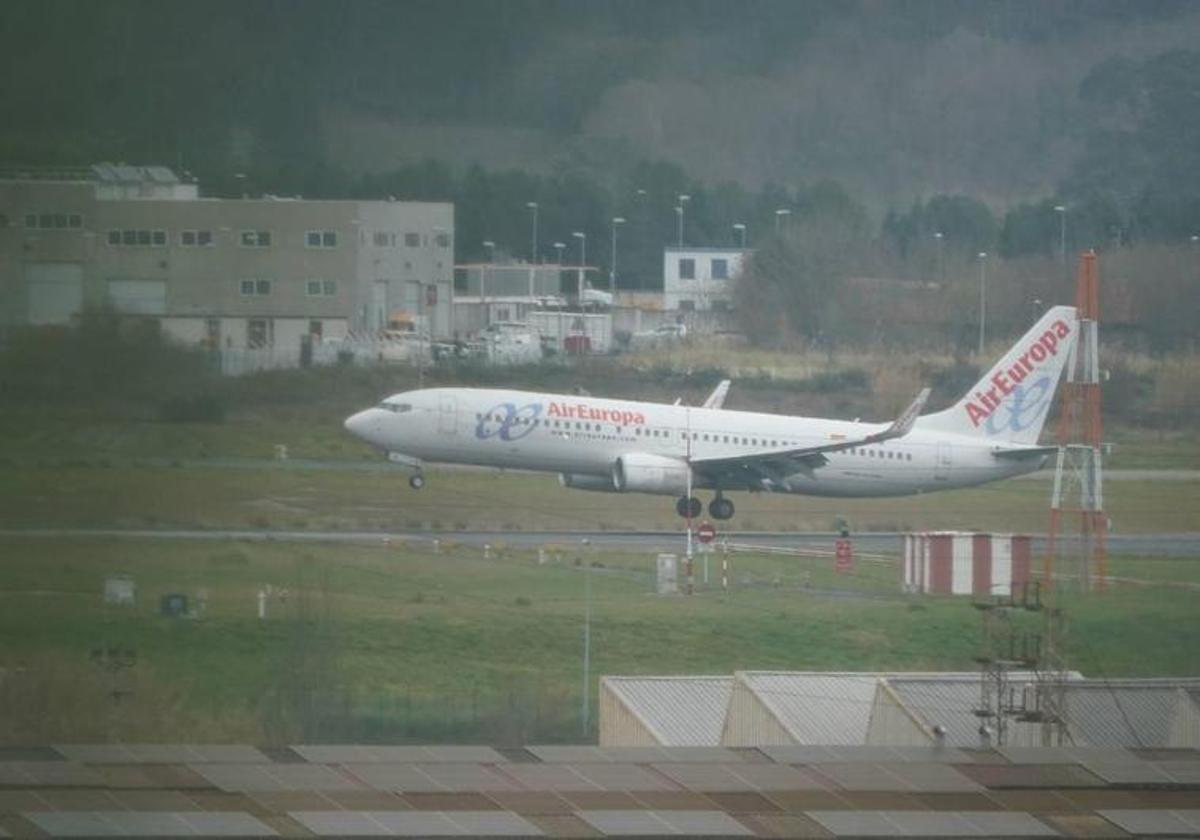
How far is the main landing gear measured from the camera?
719 inches

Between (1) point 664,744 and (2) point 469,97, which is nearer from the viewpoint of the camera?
(1) point 664,744

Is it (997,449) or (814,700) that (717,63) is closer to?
(997,449)

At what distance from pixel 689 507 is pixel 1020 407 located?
9.27 feet

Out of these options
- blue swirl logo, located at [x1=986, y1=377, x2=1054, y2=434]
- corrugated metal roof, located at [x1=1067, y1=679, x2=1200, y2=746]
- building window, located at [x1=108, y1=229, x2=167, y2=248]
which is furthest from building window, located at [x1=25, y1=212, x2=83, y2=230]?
blue swirl logo, located at [x1=986, y1=377, x2=1054, y2=434]

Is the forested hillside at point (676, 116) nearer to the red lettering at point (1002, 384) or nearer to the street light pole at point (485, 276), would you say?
the street light pole at point (485, 276)

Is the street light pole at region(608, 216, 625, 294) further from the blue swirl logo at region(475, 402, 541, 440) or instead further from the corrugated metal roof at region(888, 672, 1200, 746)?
the corrugated metal roof at region(888, 672, 1200, 746)

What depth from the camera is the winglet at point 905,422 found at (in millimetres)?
17297

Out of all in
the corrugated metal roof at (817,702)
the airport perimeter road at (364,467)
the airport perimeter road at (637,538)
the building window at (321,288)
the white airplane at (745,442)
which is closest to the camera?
the corrugated metal roof at (817,702)

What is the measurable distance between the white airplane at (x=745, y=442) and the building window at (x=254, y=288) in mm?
3015

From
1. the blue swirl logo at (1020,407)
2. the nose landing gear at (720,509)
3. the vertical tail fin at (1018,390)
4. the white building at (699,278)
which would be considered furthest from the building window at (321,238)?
the blue swirl logo at (1020,407)

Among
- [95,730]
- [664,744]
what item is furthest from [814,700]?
[95,730]

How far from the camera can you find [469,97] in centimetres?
1789

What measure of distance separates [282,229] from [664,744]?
466cm

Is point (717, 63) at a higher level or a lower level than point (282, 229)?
higher
